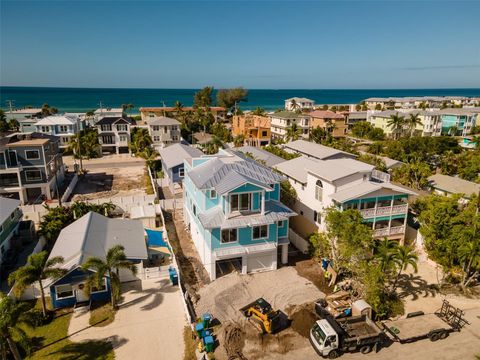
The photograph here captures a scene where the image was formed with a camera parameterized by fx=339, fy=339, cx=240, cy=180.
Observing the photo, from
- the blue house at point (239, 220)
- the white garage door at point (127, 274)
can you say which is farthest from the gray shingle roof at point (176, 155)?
the white garage door at point (127, 274)

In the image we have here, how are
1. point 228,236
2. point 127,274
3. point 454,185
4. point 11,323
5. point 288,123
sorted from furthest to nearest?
1. point 288,123
2. point 454,185
3. point 127,274
4. point 228,236
5. point 11,323

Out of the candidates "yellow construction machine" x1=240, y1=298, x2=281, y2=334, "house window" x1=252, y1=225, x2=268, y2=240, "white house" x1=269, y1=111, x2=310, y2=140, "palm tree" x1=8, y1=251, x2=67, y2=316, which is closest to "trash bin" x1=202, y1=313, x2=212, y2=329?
"yellow construction machine" x1=240, y1=298, x2=281, y2=334

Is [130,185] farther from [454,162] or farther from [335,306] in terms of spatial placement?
[454,162]

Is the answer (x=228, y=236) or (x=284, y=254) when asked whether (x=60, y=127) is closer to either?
(x=228, y=236)

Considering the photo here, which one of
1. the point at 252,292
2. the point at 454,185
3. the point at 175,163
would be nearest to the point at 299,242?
the point at 252,292

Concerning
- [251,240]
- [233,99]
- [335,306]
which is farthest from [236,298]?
[233,99]
